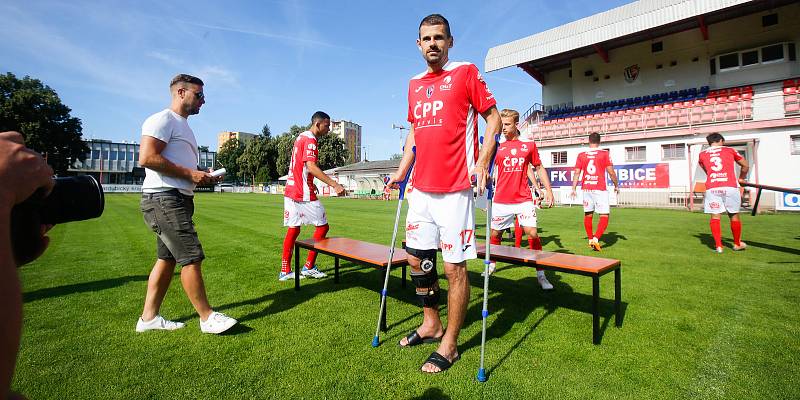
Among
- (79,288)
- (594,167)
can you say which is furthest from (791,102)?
(79,288)

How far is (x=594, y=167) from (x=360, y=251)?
6197mm

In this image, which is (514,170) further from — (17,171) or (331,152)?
(331,152)

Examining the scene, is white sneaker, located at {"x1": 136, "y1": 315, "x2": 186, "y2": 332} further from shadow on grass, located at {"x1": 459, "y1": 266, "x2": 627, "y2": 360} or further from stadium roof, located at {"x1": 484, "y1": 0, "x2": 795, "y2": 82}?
stadium roof, located at {"x1": 484, "y1": 0, "x2": 795, "y2": 82}

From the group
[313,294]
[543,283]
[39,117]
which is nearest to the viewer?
[313,294]

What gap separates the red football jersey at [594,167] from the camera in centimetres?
811

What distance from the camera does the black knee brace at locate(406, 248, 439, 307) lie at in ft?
10.5

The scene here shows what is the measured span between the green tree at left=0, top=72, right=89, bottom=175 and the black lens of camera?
193 ft

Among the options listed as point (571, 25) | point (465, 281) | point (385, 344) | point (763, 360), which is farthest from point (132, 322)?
point (571, 25)

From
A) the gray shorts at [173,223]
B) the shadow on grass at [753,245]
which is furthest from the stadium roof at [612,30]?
the gray shorts at [173,223]

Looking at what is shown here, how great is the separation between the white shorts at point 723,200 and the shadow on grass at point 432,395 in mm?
7799

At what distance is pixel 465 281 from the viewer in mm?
3018

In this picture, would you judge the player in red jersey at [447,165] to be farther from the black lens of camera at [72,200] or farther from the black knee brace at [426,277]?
the black lens of camera at [72,200]

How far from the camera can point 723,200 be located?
25.1ft

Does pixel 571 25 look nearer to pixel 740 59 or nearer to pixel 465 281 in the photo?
pixel 740 59
